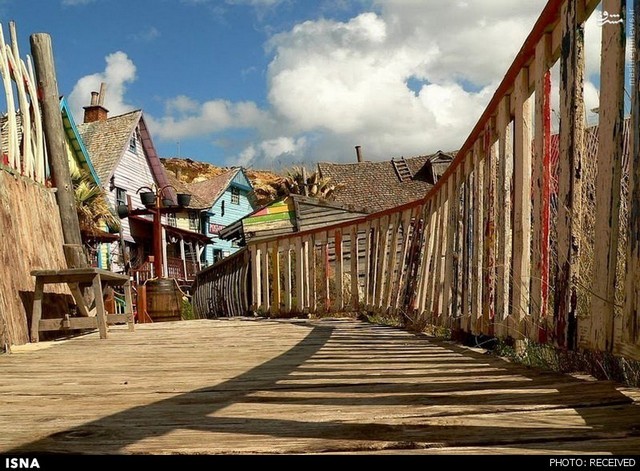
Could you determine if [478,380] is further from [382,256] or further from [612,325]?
[382,256]

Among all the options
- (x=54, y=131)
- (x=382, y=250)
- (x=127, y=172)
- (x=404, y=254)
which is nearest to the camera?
(x=54, y=131)

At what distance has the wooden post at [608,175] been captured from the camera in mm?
1739

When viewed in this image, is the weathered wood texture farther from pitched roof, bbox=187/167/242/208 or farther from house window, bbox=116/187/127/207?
pitched roof, bbox=187/167/242/208

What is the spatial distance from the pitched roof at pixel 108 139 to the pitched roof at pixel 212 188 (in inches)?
332

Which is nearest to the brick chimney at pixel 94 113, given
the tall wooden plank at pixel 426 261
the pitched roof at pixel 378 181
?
the pitched roof at pixel 378 181

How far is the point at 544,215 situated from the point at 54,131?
4.85 m

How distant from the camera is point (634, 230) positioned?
1.56 metres

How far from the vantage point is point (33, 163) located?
5.46 m

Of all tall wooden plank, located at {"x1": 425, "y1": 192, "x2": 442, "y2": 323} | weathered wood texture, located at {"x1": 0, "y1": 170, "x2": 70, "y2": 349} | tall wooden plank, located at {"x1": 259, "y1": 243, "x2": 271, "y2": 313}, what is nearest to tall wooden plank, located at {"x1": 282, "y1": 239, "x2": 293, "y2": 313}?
tall wooden plank, located at {"x1": 259, "y1": 243, "x2": 271, "y2": 313}

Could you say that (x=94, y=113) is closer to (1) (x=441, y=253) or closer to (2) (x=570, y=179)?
(1) (x=441, y=253)

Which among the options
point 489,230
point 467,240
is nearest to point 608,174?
point 489,230

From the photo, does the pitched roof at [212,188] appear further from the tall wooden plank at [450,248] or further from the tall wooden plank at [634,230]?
the tall wooden plank at [634,230]

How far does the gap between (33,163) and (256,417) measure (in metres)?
4.45
